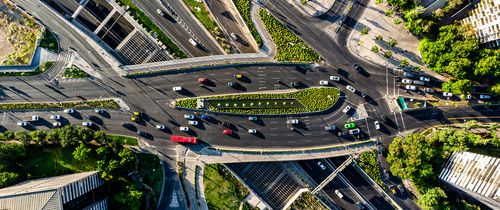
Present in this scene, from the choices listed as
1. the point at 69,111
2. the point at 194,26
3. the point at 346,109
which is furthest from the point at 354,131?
the point at 69,111

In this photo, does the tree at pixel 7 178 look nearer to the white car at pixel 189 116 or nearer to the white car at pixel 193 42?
the white car at pixel 189 116

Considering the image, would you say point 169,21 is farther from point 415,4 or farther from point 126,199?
point 415,4

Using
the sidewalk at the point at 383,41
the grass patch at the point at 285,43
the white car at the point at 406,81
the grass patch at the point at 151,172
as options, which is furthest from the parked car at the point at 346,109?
the grass patch at the point at 151,172

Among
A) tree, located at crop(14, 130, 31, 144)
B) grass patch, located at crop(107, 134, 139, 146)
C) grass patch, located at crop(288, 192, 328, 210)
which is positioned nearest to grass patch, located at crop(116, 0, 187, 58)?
grass patch, located at crop(107, 134, 139, 146)

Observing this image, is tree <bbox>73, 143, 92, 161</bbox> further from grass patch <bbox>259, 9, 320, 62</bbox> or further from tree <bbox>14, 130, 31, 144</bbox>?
grass patch <bbox>259, 9, 320, 62</bbox>

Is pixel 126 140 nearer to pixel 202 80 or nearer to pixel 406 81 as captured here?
pixel 202 80

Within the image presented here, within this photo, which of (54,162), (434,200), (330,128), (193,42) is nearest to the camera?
(434,200)
